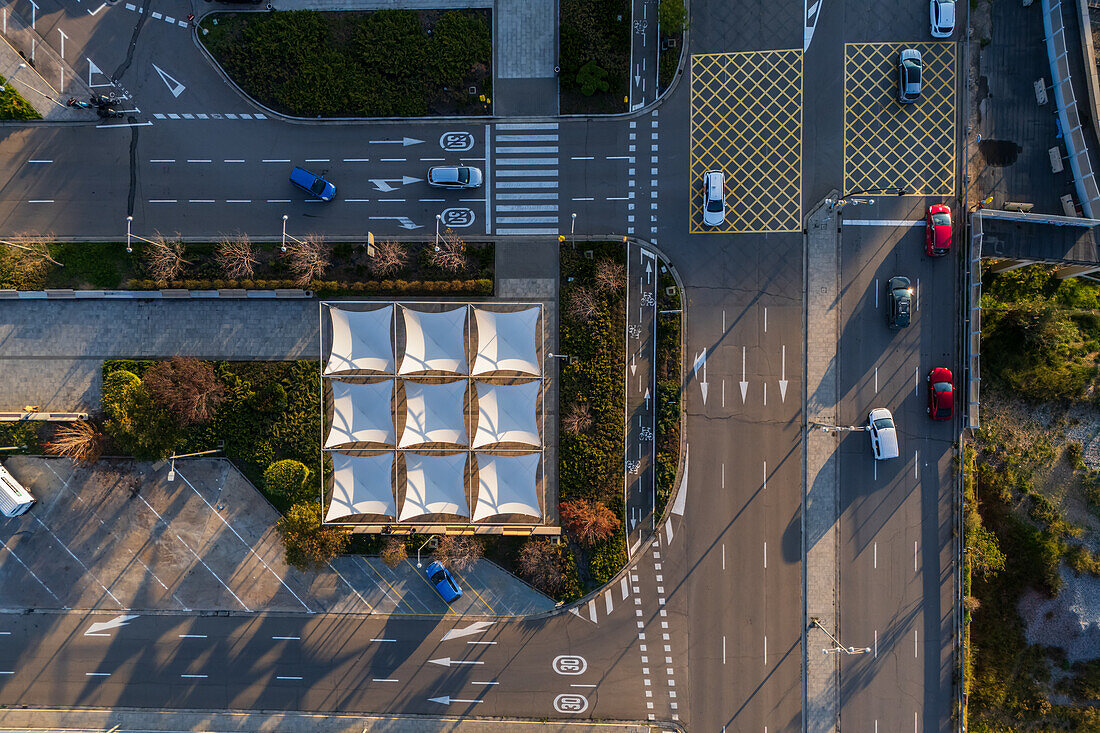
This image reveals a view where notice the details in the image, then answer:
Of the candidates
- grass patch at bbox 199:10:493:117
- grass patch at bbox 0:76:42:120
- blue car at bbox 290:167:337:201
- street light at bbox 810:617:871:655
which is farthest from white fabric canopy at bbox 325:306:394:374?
street light at bbox 810:617:871:655

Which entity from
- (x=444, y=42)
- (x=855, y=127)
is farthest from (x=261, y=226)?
(x=855, y=127)

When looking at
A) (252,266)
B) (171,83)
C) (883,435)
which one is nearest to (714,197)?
(883,435)

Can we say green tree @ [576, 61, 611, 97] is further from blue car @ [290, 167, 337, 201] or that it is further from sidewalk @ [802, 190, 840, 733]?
blue car @ [290, 167, 337, 201]

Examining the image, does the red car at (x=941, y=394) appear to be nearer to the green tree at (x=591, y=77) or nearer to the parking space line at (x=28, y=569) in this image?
the green tree at (x=591, y=77)

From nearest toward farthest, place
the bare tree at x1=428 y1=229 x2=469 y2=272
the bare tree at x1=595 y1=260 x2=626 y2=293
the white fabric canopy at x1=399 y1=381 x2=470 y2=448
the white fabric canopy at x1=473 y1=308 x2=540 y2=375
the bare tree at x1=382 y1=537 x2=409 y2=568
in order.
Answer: the white fabric canopy at x1=473 y1=308 x2=540 y2=375
the white fabric canopy at x1=399 y1=381 x2=470 y2=448
the bare tree at x1=382 y1=537 x2=409 y2=568
the bare tree at x1=595 y1=260 x2=626 y2=293
the bare tree at x1=428 y1=229 x2=469 y2=272

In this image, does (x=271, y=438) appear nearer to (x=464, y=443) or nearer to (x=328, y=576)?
(x=328, y=576)

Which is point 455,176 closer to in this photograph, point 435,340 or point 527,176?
point 527,176

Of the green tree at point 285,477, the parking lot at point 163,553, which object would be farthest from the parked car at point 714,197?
the green tree at point 285,477
